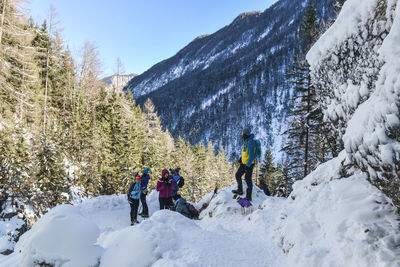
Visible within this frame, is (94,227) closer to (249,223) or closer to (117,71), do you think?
(249,223)

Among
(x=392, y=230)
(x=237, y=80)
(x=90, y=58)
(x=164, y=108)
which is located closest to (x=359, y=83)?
(x=392, y=230)

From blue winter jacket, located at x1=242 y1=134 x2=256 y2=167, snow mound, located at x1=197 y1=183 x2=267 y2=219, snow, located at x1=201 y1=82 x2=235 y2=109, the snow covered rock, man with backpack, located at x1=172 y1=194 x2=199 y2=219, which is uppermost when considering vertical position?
snow, located at x1=201 y1=82 x2=235 y2=109

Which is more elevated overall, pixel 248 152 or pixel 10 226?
pixel 248 152

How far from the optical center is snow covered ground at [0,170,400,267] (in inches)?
105

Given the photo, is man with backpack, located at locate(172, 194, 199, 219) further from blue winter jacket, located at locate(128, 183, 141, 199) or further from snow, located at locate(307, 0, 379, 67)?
snow, located at locate(307, 0, 379, 67)

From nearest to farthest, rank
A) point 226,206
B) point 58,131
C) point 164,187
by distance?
point 226,206 < point 164,187 < point 58,131

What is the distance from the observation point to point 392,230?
8.41 ft

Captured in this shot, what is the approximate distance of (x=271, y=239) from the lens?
4.95 meters

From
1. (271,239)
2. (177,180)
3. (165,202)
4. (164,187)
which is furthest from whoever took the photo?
(177,180)

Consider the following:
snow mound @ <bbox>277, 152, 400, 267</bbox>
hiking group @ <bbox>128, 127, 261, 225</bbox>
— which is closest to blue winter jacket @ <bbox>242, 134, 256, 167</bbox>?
hiking group @ <bbox>128, 127, 261, 225</bbox>

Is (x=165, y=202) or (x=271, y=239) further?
(x=165, y=202)

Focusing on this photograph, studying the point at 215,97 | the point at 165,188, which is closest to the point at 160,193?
the point at 165,188

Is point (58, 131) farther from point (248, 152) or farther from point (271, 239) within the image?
point (271, 239)

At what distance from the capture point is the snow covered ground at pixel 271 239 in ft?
8.71
